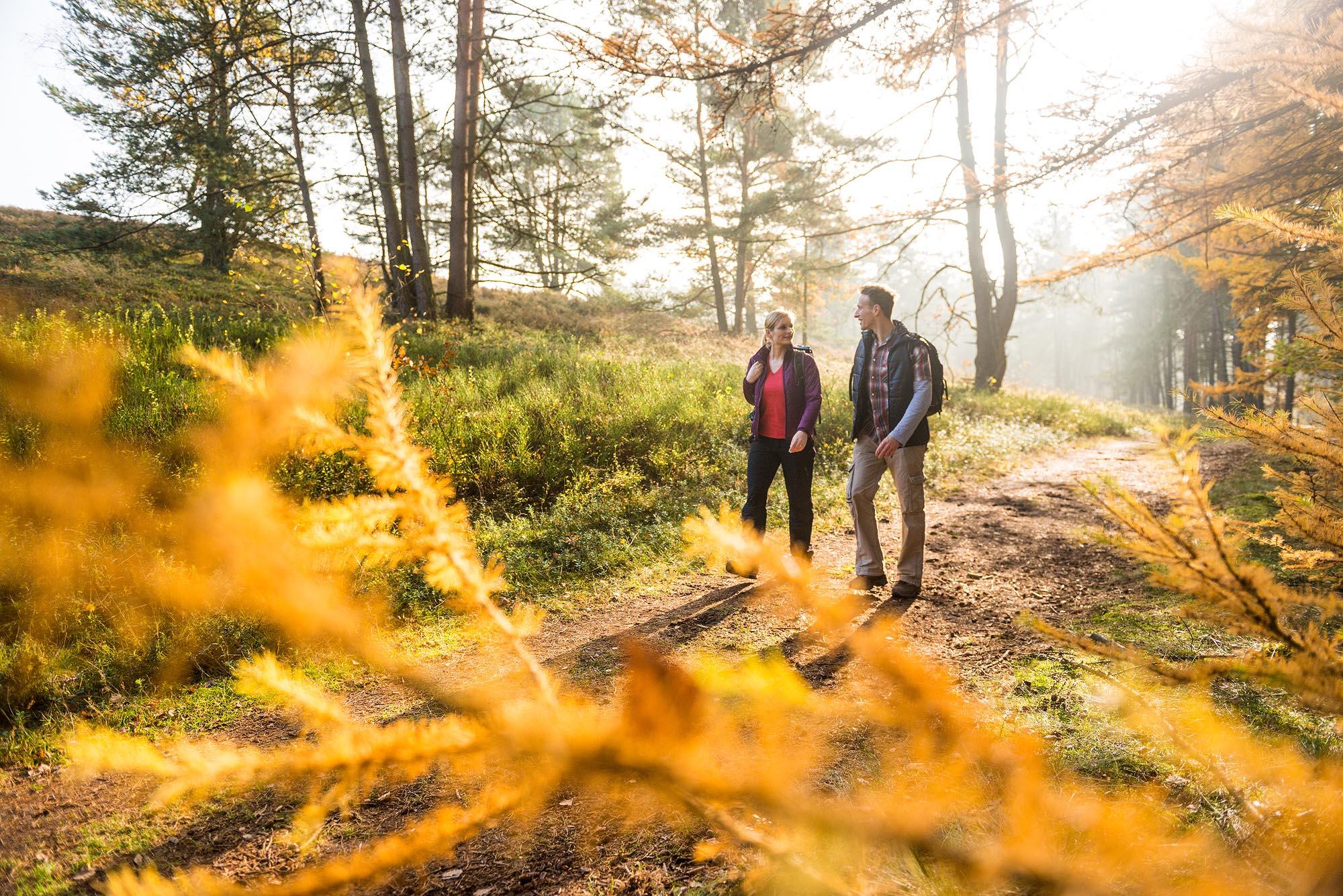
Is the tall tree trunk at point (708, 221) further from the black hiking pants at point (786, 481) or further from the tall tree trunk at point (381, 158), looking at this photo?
the black hiking pants at point (786, 481)

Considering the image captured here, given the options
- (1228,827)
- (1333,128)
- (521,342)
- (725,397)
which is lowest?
(1228,827)

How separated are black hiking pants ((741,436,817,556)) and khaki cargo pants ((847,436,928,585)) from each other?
361 mm

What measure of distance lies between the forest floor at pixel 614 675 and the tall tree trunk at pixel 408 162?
925 centimetres

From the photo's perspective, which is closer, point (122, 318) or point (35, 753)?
point (35, 753)

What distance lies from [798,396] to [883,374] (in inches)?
25.9

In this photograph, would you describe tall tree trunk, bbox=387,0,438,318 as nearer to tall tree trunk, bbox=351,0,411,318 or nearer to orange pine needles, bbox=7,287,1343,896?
tall tree trunk, bbox=351,0,411,318

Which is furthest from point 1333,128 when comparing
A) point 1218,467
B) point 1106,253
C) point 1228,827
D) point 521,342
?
point 521,342

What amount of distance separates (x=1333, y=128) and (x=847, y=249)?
8.92 metres

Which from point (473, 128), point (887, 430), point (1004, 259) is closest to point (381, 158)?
point (473, 128)

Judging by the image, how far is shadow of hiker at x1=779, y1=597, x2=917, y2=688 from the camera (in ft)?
10.9

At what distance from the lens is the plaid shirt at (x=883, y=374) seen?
4594 mm

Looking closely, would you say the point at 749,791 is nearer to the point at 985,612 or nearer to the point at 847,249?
the point at 985,612

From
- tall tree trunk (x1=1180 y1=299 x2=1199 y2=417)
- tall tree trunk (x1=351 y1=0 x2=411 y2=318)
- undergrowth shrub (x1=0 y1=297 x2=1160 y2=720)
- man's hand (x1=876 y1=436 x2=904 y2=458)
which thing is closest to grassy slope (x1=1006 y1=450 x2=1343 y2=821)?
man's hand (x1=876 y1=436 x2=904 y2=458)

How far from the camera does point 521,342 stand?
12.5 m
